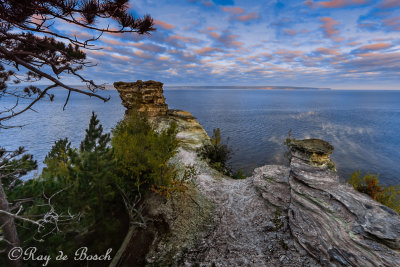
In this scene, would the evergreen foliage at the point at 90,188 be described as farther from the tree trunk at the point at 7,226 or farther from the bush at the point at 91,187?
the tree trunk at the point at 7,226

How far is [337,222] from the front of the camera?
25.4 feet

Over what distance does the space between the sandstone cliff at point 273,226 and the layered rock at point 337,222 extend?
3 cm

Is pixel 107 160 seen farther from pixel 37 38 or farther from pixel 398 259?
pixel 398 259

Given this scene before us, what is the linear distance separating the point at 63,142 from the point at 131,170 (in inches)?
242

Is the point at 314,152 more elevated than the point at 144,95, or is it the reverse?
the point at 144,95

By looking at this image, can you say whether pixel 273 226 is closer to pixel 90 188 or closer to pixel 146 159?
pixel 146 159

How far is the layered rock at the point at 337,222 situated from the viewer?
6426mm

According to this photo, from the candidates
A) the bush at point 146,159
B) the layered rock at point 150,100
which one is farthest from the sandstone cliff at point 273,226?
the layered rock at point 150,100

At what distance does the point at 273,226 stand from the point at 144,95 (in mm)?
27789

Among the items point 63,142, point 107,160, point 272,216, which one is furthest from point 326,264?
point 63,142

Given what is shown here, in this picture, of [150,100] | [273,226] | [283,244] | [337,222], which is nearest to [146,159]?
[273,226]

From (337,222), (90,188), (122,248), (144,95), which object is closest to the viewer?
(337,222)

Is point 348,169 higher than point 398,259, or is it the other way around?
point 398,259

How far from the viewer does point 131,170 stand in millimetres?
11609
